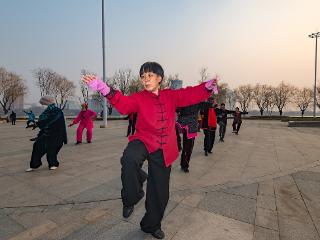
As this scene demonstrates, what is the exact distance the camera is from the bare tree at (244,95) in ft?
252

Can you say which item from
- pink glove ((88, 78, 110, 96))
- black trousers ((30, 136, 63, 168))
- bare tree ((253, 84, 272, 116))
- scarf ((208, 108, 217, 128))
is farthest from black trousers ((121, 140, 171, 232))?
bare tree ((253, 84, 272, 116))

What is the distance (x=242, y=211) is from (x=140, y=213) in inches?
57.2

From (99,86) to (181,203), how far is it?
7.70ft

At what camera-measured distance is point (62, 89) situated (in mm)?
58750

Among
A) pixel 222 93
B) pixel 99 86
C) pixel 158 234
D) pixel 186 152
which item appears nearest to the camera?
pixel 99 86

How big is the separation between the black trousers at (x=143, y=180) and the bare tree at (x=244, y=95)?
77.0 m

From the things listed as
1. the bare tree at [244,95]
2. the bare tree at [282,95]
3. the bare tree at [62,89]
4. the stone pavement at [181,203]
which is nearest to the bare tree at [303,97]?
the bare tree at [282,95]

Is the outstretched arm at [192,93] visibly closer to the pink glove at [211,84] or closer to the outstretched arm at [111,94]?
the pink glove at [211,84]

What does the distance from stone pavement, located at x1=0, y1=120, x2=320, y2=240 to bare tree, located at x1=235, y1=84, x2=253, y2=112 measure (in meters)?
73.4

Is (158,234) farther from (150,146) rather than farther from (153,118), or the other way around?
(153,118)

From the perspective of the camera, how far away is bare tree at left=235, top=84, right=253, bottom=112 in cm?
7694

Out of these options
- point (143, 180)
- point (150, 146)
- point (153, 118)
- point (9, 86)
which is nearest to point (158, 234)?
point (143, 180)

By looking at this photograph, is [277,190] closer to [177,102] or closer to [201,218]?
[201,218]

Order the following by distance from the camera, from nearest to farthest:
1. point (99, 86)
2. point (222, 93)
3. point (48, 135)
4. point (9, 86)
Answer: point (99, 86) → point (48, 135) → point (9, 86) → point (222, 93)
